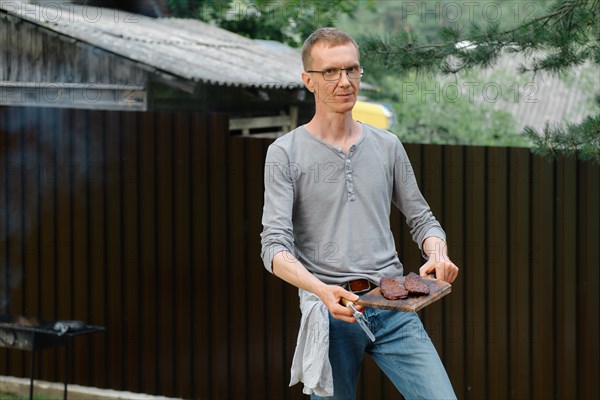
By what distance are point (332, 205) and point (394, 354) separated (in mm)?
678

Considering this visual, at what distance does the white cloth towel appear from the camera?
409 cm

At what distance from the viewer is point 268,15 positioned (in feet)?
57.5

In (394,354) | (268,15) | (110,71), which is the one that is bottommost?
(394,354)

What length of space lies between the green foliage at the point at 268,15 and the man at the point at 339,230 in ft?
39.8

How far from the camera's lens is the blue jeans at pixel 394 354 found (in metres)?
4.00

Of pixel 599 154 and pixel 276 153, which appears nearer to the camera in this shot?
pixel 276 153

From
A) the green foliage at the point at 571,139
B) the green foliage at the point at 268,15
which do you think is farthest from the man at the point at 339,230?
the green foliage at the point at 268,15

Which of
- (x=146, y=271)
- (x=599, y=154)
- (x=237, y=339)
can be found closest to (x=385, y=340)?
(x=599, y=154)

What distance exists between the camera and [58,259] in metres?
7.90

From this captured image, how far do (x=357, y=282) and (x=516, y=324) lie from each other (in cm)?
274

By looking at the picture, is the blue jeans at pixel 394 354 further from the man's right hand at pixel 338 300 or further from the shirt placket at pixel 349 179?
the shirt placket at pixel 349 179

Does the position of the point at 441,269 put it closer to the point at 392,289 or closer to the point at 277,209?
the point at 392,289

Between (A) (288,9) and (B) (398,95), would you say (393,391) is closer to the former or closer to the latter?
(A) (288,9)

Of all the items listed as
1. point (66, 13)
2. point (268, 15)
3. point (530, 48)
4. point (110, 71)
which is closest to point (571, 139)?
point (530, 48)
